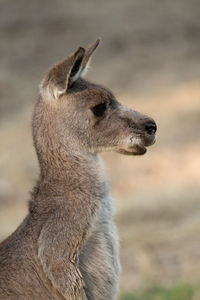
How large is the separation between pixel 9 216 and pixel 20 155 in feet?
7.25

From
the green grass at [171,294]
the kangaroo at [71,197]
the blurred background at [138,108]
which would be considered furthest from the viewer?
the blurred background at [138,108]

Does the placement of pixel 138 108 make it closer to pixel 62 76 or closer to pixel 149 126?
pixel 149 126

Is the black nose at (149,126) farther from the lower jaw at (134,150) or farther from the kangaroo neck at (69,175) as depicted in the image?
the kangaroo neck at (69,175)

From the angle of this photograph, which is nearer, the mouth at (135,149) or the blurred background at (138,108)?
the mouth at (135,149)

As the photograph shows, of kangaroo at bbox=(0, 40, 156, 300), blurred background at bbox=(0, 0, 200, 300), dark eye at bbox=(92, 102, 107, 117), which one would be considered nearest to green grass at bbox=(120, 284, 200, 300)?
blurred background at bbox=(0, 0, 200, 300)

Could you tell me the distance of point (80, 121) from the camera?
226 inches

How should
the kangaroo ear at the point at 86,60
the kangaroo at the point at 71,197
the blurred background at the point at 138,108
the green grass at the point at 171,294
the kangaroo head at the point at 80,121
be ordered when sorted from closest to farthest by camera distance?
1. the kangaroo at the point at 71,197
2. the kangaroo head at the point at 80,121
3. the kangaroo ear at the point at 86,60
4. the green grass at the point at 171,294
5. the blurred background at the point at 138,108

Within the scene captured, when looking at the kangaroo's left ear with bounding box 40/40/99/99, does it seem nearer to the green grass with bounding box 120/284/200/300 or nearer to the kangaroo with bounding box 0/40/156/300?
the kangaroo with bounding box 0/40/156/300

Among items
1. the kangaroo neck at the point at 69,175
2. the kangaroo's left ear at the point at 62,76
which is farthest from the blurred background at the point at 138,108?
the kangaroo's left ear at the point at 62,76

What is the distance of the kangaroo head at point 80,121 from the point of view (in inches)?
225

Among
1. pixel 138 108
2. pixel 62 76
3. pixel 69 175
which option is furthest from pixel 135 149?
pixel 138 108

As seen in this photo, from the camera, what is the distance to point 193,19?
22.8 metres

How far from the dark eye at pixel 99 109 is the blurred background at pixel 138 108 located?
2571 mm

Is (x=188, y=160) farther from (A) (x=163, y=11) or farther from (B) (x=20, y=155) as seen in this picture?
(A) (x=163, y=11)
